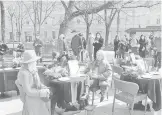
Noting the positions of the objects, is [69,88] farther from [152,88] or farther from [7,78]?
[7,78]

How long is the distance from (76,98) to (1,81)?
2336 millimetres

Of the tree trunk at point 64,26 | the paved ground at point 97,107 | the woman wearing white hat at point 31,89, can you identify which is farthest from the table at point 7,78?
the tree trunk at point 64,26

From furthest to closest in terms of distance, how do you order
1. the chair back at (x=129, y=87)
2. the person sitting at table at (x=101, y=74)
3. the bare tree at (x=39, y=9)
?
the bare tree at (x=39, y=9), the person sitting at table at (x=101, y=74), the chair back at (x=129, y=87)

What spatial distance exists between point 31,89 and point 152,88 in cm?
285

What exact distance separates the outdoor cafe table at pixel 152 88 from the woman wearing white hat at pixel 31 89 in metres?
2.44

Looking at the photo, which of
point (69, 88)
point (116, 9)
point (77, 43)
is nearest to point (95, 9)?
point (116, 9)

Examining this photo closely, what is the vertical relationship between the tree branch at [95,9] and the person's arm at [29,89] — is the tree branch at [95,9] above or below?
above

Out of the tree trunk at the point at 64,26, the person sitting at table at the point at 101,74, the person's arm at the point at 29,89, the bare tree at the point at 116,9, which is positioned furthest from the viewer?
the bare tree at the point at 116,9

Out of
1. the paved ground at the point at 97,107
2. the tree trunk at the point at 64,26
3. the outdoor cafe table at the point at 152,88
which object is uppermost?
the tree trunk at the point at 64,26

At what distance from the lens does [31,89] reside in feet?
11.6

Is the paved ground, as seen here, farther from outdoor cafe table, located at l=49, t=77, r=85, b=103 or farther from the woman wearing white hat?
the woman wearing white hat

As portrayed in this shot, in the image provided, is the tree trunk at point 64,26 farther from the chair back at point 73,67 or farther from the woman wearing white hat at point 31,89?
the woman wearing white hat at point 31,89

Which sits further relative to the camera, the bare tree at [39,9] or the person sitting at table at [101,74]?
the bare tree at [39,9]

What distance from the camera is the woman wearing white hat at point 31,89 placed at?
348 centimetres
